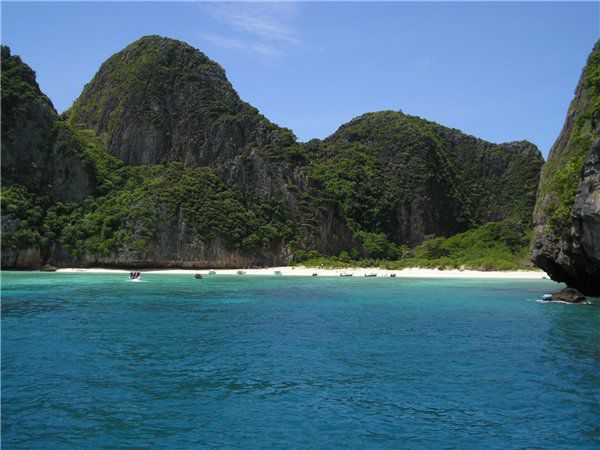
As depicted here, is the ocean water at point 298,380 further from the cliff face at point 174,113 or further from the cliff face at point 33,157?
the cliff face at point 174,113

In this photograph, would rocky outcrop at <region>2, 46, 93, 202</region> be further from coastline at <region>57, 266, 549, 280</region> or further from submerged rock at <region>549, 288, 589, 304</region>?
submerged rock at <region>549, 288, 589, 304</region>

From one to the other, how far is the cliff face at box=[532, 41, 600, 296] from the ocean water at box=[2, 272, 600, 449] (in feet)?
19.0

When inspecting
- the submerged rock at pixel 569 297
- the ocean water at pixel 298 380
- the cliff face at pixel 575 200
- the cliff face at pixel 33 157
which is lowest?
the ocean water at pixel 298 380

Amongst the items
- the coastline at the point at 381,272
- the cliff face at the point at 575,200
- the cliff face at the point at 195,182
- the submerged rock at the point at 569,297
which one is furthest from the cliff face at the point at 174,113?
the submerged rock at the point at 569,297

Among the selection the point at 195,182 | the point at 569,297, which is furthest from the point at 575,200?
the point at 195,182

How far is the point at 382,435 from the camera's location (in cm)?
1105

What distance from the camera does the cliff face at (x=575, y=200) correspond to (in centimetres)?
3067

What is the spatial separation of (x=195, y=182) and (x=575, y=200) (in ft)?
235

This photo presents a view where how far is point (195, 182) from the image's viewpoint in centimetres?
9431

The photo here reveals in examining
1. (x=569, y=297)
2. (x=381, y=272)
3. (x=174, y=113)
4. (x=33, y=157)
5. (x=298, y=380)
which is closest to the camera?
(x=298, y=380)

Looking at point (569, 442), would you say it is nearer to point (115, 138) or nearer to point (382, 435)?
point (382, 435)

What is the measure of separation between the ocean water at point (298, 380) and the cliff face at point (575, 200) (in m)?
5.79

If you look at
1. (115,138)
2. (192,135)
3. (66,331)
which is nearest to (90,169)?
(115,138)

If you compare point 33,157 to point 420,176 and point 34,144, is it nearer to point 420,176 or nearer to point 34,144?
point 34,144
